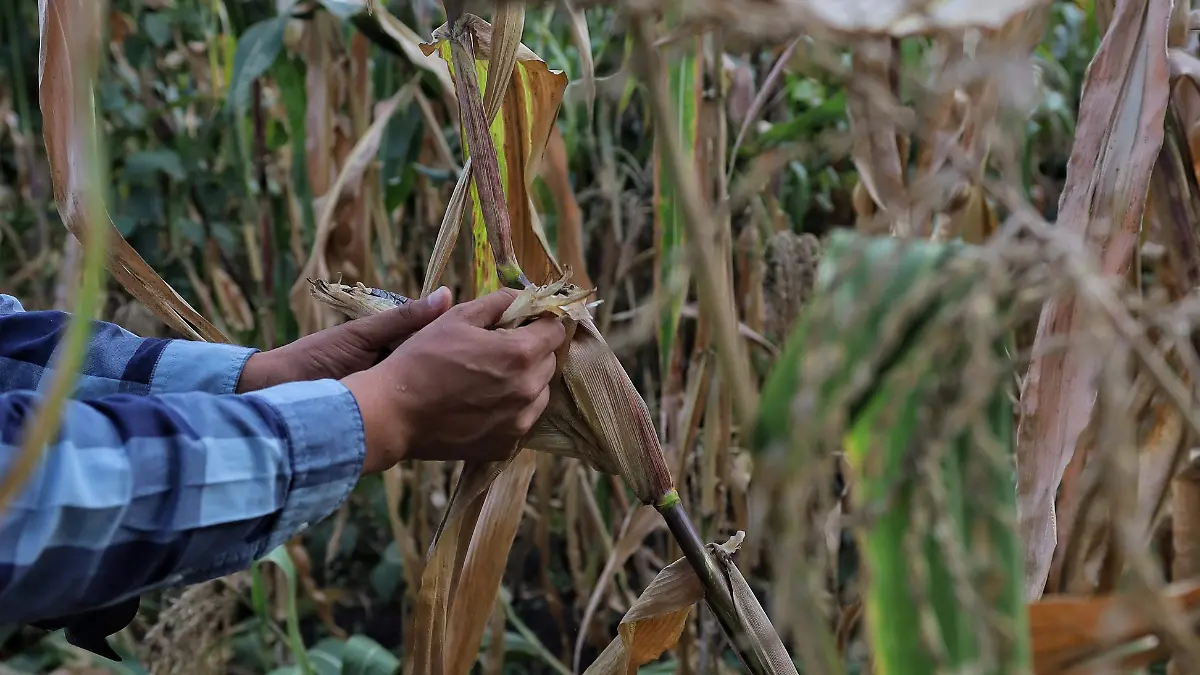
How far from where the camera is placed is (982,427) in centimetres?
19

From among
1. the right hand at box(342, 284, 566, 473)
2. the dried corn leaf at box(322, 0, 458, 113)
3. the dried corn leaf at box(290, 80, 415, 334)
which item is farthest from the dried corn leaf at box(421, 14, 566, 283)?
the dried corn leaf at box(290, 80, 415, 334)

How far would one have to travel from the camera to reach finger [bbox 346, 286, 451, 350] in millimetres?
503

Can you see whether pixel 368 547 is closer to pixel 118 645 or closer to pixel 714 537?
pixel 118 645

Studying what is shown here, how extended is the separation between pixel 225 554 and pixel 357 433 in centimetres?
7

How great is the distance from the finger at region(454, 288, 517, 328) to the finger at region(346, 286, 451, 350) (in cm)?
5

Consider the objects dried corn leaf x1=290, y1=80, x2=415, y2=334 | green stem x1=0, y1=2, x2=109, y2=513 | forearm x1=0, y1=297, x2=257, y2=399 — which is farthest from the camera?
dried corn leaf x1=290, y1=80, x2=415, y2=334

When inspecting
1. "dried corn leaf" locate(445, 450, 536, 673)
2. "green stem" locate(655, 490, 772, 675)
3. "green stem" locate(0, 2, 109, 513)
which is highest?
"green stem" locate(0, 2, 109, 513)

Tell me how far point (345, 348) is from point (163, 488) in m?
0.18

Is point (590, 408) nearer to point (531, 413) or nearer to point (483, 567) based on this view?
point (531, 413)

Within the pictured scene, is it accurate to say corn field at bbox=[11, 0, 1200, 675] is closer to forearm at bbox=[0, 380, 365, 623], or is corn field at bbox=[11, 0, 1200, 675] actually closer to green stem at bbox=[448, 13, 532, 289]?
green stem at bbox=[448, 13, 532, 289]

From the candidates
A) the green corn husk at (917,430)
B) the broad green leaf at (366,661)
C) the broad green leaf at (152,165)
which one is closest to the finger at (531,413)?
the green corn husk at (917,430)

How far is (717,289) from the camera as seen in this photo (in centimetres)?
23

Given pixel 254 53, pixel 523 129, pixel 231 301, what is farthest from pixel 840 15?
pixel 231 301

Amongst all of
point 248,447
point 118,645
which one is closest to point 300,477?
point 248,447
